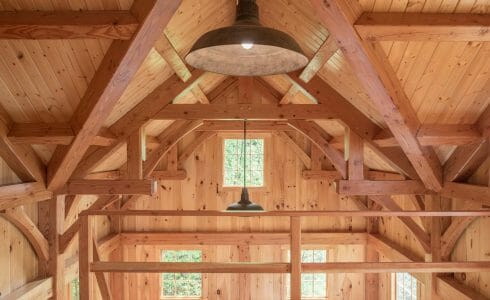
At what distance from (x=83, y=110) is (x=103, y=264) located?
1411 mm

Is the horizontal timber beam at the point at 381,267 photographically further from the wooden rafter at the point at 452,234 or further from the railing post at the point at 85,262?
the railing post at the point at 85,262

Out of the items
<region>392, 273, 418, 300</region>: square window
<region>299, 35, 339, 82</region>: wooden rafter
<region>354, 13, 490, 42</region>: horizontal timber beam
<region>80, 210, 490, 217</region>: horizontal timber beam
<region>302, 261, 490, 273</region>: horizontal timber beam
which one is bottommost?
<region>392, 273, 418, 300</region>: square window

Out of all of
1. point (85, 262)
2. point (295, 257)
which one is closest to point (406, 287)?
point (295, 257)

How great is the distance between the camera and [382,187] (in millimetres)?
4906

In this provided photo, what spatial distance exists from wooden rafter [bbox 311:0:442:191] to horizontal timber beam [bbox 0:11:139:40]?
130cm

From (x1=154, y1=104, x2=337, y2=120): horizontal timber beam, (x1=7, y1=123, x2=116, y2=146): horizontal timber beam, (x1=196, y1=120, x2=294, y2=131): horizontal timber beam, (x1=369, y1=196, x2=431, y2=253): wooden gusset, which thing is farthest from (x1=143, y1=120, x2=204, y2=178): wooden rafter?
(x1=369, y1=196, x2=431, y2=253): wooden gusset

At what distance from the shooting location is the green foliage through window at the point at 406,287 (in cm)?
669

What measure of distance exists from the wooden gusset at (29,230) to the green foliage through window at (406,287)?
5.58 m

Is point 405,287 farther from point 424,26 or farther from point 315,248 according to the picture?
point 424,26

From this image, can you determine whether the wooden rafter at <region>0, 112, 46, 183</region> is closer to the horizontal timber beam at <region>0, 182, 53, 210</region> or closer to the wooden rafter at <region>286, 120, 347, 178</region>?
the horizontal timber beam at <region>0, 182, 53, 210</region>

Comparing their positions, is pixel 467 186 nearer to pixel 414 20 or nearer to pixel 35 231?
pixel 414 20

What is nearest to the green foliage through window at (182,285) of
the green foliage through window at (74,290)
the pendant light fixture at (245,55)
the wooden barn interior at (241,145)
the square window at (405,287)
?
the wooden barn interior at (241,145)

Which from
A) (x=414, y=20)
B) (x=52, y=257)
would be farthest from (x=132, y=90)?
(x=414, y=20)

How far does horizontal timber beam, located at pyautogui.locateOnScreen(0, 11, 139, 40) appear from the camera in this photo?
2.69 m
